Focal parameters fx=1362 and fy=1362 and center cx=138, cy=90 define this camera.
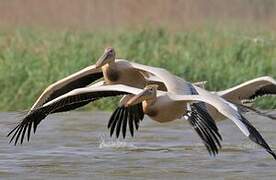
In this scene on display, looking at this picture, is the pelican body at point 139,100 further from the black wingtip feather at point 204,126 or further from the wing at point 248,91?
the wing at point 248,91

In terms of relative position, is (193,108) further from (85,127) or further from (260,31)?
(260,31)

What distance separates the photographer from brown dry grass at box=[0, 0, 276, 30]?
1719 cm

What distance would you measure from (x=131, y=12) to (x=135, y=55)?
14.6ft

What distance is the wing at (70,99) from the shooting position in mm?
8766

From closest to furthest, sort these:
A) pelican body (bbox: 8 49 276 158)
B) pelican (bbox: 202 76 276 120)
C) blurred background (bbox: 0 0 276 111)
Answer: pelican body (bbox: 8 49 276 158)
pelican (bbox: 202 76 276 120)
blurred background (bbox: 0 0 276 111)

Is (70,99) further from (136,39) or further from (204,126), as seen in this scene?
(136,39)

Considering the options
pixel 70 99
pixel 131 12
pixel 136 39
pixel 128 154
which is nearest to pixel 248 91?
pixel 128 154

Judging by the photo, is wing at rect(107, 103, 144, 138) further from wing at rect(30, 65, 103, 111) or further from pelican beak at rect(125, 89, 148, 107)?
wing at rect(30, 65, 103, 111)

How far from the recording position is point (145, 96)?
845 cm

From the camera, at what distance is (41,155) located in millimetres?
9820

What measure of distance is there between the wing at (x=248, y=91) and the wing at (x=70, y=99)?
4.34 ft

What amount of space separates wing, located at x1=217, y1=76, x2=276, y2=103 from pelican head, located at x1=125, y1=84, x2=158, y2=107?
59.5 inches

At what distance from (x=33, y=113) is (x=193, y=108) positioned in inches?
46.6

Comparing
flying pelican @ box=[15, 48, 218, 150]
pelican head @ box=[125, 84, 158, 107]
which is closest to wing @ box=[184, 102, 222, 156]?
pelican head @ box=[125, 84, 158, 107]
